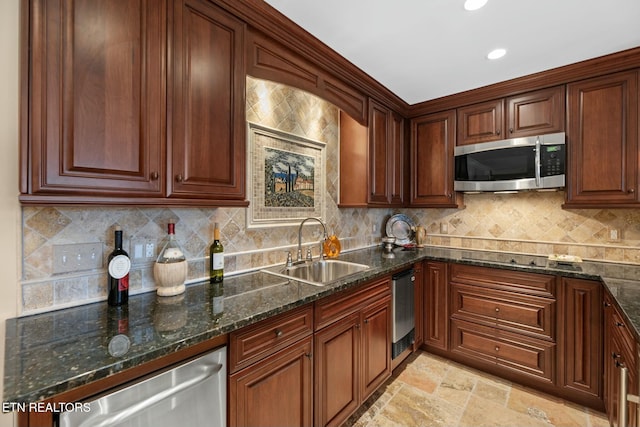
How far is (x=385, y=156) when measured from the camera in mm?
2842

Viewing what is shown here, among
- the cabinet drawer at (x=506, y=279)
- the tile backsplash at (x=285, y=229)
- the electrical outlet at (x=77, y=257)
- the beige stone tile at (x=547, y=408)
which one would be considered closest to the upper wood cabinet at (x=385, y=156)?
the tile backsplash at (x=285, y=229)

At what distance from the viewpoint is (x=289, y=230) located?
2291 millimetres

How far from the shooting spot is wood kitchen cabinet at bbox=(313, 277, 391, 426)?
1580 mm

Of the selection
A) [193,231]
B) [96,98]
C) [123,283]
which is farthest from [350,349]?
[96,98]

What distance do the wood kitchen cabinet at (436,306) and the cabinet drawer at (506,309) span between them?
86mm

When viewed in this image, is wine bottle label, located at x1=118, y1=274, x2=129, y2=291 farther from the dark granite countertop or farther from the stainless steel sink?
the stainless steel sink

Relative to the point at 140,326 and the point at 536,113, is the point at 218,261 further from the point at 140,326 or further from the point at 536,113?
the point at 536,113

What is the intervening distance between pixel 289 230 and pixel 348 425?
4.57 ft

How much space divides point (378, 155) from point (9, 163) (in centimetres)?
244

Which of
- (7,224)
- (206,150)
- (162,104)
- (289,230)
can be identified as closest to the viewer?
(7,224)

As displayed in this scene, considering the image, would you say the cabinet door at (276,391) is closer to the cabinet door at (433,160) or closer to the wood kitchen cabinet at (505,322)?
the wood kitchen cabinet at (505,322)

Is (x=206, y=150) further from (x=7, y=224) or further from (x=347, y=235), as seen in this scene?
(x=347, y=235)

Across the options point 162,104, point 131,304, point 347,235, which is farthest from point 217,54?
point 347,235

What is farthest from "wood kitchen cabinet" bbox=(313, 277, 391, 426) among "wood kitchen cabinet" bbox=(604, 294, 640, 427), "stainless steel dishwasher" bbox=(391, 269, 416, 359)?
"wood kitchen cabinet" bbox=(604, 294, 640, 427)
